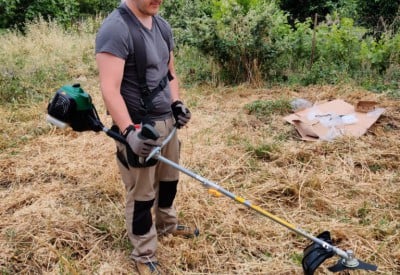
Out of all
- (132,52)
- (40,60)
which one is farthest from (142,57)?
(40,60)

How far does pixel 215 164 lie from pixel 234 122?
3.40ft

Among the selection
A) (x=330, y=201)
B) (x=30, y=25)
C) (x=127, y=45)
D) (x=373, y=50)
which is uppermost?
(x=127, y=45)

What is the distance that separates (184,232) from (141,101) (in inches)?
44.0

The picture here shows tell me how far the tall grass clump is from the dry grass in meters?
1.09

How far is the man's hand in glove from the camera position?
1.95 meters

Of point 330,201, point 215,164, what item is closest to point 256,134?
point 215,164

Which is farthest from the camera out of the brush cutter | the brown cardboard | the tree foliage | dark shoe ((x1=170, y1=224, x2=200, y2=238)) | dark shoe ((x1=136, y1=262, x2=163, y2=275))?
the tree foliage

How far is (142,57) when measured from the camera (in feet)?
6.84

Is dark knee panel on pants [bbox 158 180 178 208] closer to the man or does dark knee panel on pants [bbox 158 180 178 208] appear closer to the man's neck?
the man

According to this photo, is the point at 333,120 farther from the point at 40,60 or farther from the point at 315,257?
the point at 40,60

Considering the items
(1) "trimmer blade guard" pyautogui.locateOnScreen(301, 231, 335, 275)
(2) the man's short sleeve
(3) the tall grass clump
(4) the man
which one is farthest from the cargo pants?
(3) the tall grass clump

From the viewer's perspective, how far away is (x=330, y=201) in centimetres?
327

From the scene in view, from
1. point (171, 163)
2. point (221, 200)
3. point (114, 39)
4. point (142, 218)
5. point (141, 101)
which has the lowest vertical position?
point (221, 200)

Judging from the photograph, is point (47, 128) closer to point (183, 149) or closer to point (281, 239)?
point (183, 149)
